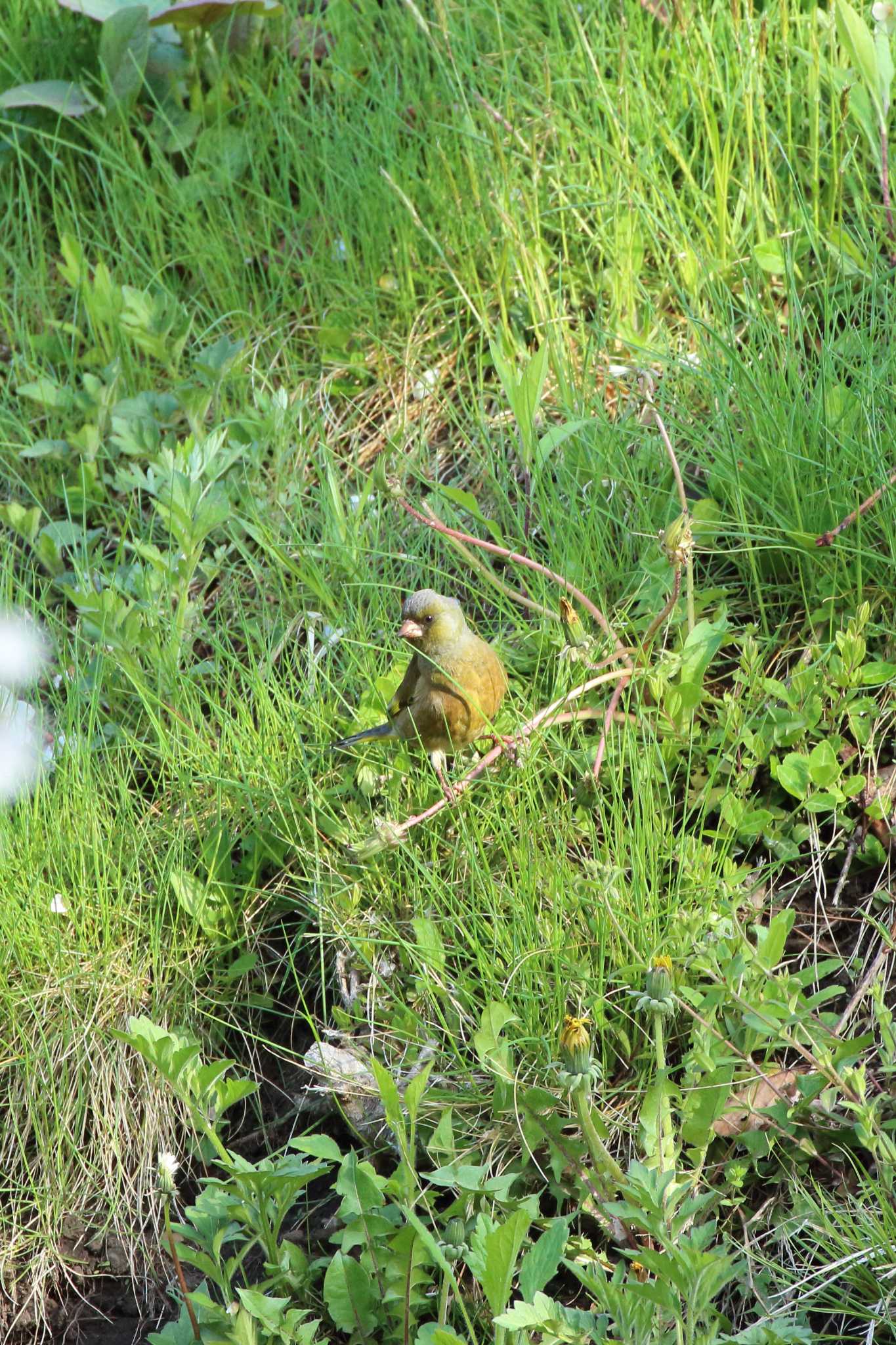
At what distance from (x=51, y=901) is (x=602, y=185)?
2115mm

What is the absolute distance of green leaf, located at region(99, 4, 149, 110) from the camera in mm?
3703

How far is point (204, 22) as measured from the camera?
3.69 m

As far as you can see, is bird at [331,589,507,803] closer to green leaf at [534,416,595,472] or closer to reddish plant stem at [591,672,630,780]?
reddish plant stem at [591,672,630,780]

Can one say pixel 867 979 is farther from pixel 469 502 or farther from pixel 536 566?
pixel 469 502

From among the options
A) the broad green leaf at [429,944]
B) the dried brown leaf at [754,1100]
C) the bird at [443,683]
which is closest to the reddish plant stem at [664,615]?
A: the bird at [443,683]

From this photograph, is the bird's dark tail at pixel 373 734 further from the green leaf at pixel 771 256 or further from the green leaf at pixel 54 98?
the green leaf at pixel 54 98

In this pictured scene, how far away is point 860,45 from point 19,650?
2237mm

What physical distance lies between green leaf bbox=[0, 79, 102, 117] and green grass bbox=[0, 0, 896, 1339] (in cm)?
8

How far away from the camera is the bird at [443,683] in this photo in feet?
7.53

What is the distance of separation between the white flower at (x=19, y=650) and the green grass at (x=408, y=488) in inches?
2.0

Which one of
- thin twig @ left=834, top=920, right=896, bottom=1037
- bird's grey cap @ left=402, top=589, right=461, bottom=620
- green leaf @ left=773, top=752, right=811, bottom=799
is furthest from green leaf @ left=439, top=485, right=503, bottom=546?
thin twig @ left=834, top=920, right=896, bottom=1037

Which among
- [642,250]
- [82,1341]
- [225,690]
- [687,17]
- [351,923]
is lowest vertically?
[82,1341]

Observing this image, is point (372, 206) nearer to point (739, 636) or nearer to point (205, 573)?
point (205, 573)

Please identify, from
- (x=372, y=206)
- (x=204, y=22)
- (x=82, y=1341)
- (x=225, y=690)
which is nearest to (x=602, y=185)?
(x=372, y=206)
